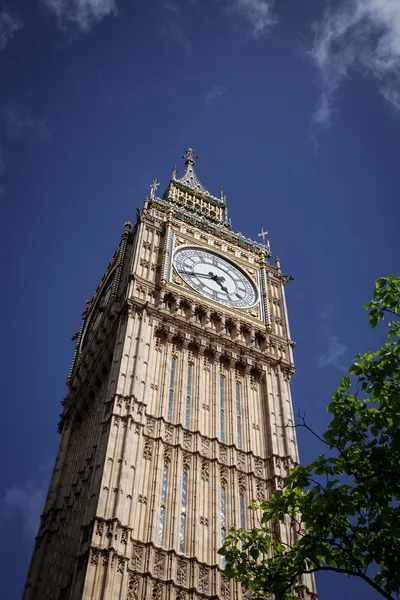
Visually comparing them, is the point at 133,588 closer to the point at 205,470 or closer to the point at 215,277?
the point at 205,470

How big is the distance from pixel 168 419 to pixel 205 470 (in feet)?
10.9

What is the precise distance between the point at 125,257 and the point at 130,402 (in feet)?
53.1

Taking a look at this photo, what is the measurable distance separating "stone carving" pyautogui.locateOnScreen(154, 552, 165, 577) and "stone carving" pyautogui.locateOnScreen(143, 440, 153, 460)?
16.8 feet

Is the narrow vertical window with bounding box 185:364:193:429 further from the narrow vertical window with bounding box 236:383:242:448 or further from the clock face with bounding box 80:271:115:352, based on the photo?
the clock face with bounding box 80:271:115:352

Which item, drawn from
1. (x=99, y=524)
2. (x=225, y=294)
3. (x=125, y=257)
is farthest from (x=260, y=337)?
(x=99, y=524)

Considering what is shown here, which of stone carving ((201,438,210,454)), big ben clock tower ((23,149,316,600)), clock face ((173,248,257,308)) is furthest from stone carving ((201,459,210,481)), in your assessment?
clock face ((173,248,257,308))

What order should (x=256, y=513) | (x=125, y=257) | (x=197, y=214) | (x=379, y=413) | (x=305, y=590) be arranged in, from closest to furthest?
1. (x=379, y=413)
2. (x=305, y=590)
3. (x=256, y=513)
4. (x=125, y=257)
5. (x=197, y=214)

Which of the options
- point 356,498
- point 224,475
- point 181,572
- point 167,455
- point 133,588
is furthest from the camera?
point 224,475

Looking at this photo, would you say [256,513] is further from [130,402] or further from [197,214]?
[197,214]

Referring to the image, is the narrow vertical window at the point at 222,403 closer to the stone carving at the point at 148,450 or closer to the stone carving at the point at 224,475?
the stone carving at the point at 224,475

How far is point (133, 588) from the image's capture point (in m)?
27.0

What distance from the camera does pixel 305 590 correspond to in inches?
1195

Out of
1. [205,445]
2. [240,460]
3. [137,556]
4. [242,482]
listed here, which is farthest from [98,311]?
[137,556]

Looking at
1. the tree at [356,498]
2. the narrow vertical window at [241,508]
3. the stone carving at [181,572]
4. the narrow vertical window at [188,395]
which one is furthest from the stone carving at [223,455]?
the tree at [356,498]
